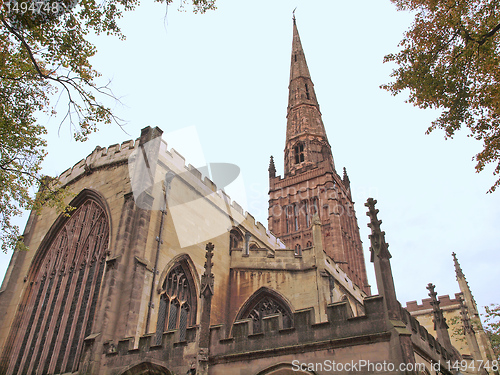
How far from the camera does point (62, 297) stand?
14453 mm

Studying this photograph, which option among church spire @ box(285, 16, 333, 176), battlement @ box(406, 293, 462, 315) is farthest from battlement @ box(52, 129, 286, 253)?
church spire @ box(285, 16, 333, 176)

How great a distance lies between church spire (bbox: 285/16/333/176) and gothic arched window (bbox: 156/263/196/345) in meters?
29.4

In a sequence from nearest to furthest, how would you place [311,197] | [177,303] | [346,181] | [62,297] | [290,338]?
[290,338] → [177,303] → [62,297] → [311,197] → [346,181]

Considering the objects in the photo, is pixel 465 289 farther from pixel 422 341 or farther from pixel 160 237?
pixel 160 237

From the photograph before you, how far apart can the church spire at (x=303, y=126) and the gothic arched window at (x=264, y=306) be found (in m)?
27.5

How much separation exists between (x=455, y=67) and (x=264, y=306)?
11035mm

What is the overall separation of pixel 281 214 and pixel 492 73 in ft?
112

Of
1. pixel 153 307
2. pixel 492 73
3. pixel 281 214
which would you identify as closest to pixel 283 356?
pixel 153 307

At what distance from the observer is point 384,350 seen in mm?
7629

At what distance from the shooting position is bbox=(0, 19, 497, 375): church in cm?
837

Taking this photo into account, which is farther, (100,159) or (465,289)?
(465,289)

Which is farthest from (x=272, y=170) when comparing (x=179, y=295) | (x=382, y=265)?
(x=382, y=265)

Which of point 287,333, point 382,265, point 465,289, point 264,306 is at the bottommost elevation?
point 287,333

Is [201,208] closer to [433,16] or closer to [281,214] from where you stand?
[433,16]
